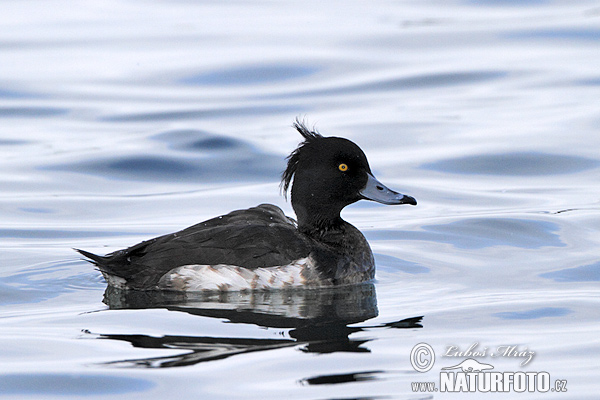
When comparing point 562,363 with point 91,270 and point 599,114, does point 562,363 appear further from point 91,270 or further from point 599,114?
point 599,114

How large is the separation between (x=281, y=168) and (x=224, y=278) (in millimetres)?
5717

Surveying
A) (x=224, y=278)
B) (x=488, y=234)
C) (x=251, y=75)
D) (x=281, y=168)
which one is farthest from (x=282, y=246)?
(x=251, y=75)

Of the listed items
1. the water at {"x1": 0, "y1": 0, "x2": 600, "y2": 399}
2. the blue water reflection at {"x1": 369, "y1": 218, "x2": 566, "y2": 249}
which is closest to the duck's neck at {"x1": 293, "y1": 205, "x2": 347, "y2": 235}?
the water at {"x1": 0, "y1": 0, "x2": 600, "y2": 399}

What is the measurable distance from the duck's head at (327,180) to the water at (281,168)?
27.1 inches

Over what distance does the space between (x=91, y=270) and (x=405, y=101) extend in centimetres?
899

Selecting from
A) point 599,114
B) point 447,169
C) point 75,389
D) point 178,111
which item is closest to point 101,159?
point 178,111

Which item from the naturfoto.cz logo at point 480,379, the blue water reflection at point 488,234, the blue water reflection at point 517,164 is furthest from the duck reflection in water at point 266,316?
the blue water reflection at point 517,164

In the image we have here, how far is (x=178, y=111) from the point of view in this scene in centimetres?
1688

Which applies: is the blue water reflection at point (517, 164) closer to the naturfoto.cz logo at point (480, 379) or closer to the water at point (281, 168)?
the water at point (281, 168)

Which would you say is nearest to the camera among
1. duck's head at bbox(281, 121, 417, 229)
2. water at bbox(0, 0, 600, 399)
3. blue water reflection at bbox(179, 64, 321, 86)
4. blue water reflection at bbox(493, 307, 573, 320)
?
water at bbox(0, 0, 600, 399)

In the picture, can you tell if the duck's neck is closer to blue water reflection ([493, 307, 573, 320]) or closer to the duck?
the duck

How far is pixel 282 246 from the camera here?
317 inches

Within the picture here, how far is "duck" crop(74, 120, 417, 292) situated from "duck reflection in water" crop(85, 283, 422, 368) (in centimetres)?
10

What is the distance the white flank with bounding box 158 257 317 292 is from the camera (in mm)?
7883
